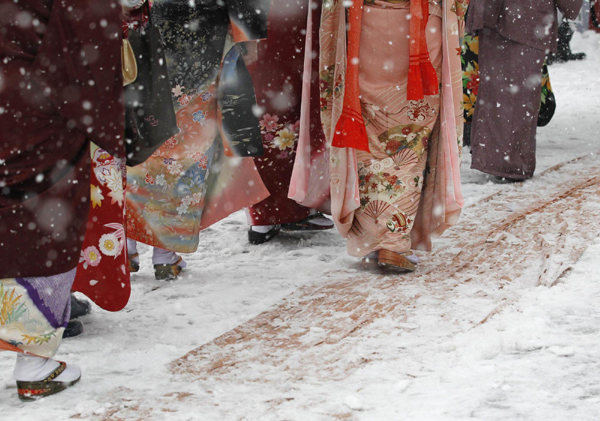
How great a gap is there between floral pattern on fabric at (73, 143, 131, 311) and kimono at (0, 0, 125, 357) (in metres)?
0.28

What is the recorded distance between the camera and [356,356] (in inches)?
92.1

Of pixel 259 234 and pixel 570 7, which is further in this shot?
pixel 570 7

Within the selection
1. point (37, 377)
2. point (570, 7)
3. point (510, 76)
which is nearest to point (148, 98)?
point (37, 377)

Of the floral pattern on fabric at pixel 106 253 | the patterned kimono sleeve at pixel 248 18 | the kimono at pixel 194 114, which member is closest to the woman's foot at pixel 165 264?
the kimono at pixel 194 114

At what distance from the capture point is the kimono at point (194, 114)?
311 centimetres

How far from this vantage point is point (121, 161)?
249cm

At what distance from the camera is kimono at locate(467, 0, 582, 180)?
15.3 feet

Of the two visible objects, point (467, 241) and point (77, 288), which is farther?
point (467, 241)

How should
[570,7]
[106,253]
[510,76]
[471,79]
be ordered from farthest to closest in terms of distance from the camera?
[471,79]
[510,76]
[570,7]
[106,253]

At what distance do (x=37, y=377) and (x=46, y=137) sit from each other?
702 mm

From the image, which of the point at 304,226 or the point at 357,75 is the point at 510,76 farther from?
the point at 357,75

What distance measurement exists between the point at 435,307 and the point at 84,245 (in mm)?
1315

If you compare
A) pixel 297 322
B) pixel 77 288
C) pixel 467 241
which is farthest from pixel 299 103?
pixel 77 288

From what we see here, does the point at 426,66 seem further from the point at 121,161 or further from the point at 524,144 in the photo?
the point at 524,144
